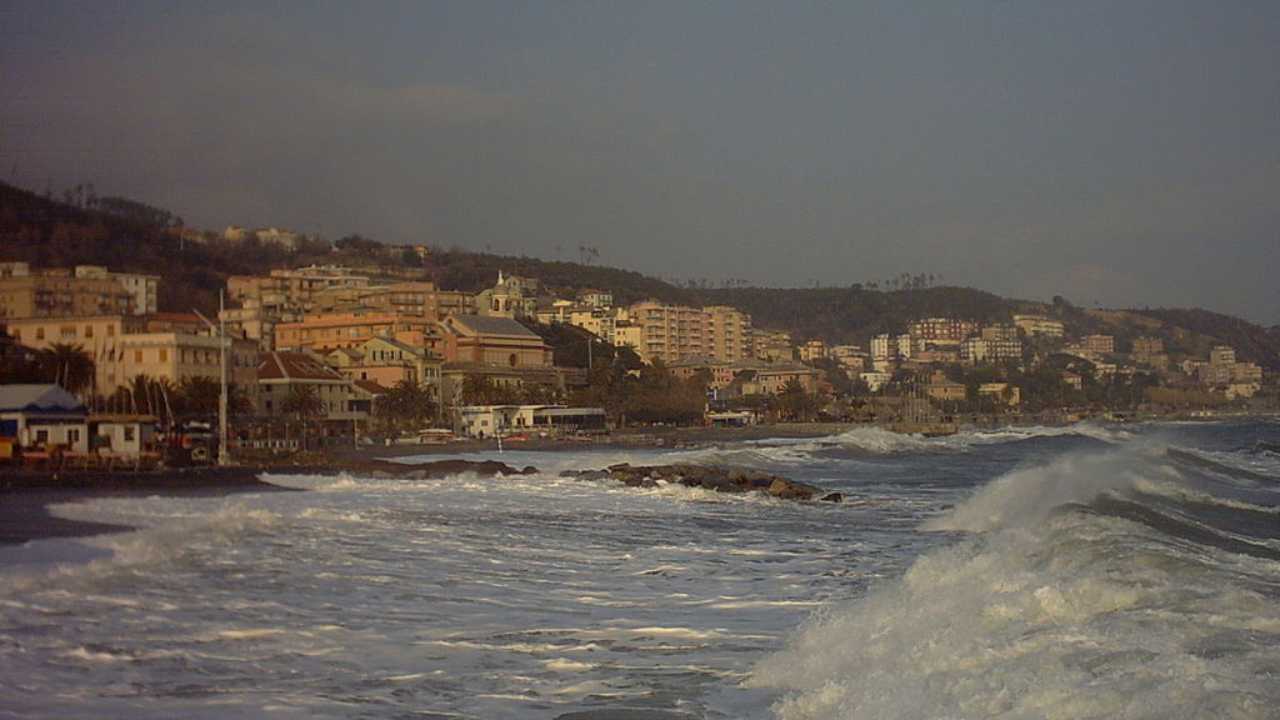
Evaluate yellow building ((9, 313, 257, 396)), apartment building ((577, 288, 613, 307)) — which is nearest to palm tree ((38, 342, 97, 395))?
yellow building ((9, 313, 257, 396))

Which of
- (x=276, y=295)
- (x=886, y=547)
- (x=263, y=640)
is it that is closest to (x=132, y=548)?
(x=263, y=640)

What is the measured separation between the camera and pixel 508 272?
133 m

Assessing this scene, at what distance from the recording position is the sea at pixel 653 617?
646cm

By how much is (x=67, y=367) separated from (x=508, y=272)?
96.8 meters

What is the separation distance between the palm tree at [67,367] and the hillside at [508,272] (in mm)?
11776

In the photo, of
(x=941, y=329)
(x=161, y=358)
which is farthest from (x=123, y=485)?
(x=941, y=329)

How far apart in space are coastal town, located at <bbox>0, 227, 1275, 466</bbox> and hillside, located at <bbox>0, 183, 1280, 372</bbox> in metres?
1.37

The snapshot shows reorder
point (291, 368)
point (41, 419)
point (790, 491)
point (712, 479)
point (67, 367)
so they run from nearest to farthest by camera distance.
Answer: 1. point (790, 491)
2. point (712, 479)
3. point (41, 419)
4. point (67, 367)
5. point (291, 368)

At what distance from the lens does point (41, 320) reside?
4175 centimetres

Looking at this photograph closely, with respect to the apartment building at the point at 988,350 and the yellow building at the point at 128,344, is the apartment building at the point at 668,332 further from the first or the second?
the yellow building at the point at 128,344

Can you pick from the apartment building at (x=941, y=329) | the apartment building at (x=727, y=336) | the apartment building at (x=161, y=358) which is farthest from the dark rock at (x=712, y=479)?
the apartment building at (x=941, y=329)

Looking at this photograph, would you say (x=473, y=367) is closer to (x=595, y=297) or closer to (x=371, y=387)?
(x=371, y=387)

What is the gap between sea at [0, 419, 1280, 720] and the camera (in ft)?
21.2

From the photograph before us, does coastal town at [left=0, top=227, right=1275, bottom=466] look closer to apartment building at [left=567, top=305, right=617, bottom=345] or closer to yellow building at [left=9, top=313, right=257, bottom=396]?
yellow building at [left=9, top=313, right=257, bottom=396]
